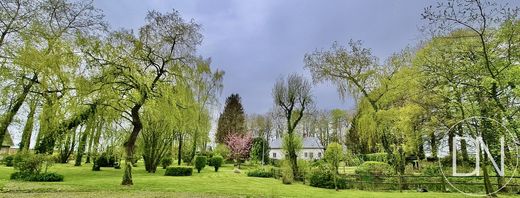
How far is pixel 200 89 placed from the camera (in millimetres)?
16281

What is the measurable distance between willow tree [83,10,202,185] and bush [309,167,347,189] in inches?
364

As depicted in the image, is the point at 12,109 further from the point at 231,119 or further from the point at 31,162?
the point at 231,119

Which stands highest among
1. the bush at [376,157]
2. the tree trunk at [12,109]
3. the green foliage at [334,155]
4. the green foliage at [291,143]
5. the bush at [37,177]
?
the tree trunk at [12,109]

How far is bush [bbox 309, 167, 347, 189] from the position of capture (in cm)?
1773

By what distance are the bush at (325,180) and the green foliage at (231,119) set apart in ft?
84.6

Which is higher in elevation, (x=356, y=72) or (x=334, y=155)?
(x=356, y=72)

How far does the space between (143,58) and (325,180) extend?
1096 centimetres

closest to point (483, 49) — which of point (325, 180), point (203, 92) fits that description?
point (325, 180)

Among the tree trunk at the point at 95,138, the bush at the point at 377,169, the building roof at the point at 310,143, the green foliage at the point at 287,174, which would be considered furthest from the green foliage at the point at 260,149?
the tree trunk at the point at 95,138

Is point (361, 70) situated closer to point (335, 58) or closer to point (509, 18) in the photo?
point (335, 58)

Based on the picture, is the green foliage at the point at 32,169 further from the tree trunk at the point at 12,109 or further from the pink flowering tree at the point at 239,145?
the pink flowering tree at the point at 239,145

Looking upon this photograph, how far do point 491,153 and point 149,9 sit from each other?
13.6 metres

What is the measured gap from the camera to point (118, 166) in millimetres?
26016

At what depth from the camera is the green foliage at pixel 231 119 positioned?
4597 centimetres
